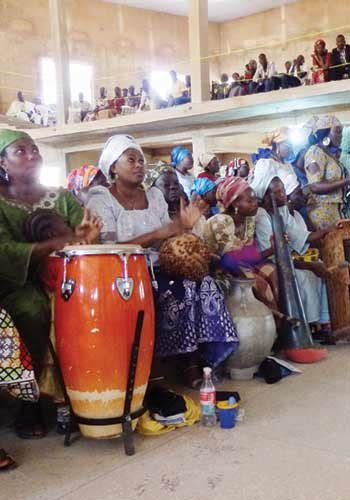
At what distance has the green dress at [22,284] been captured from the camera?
113 inches

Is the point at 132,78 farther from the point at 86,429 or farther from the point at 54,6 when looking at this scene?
the point at 86,429

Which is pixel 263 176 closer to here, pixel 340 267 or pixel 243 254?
pixel 243 254

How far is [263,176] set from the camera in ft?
15.8

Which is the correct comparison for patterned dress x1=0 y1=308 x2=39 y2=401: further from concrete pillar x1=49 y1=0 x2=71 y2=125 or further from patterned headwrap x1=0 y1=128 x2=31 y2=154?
concrete pillar x1=49 y1=0 x2=71 y2=125

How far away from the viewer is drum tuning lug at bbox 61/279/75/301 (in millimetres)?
2762

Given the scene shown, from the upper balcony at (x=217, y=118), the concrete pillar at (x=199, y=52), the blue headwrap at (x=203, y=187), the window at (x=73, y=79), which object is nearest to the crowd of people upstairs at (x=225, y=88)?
the upper balcony at (x=217, y=118)

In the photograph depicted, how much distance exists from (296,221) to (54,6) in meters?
9.07

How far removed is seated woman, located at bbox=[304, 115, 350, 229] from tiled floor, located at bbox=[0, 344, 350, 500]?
2.28 meters

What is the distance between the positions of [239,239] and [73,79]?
45.6ft

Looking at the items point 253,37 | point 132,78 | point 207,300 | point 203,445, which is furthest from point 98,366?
point 253,37

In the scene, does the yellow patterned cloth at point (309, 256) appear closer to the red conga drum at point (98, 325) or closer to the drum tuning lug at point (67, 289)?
the red conga drum at point (98, 325)

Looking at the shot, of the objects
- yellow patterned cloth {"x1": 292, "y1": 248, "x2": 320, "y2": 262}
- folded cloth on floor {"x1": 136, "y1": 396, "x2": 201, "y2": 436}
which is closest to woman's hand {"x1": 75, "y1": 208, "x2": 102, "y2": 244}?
folded cloth on floor {"x1": 136, "y1": 396, "x2": 201, "y2": 436}

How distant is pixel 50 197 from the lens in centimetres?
341

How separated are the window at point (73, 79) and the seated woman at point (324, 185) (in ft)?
39.0
